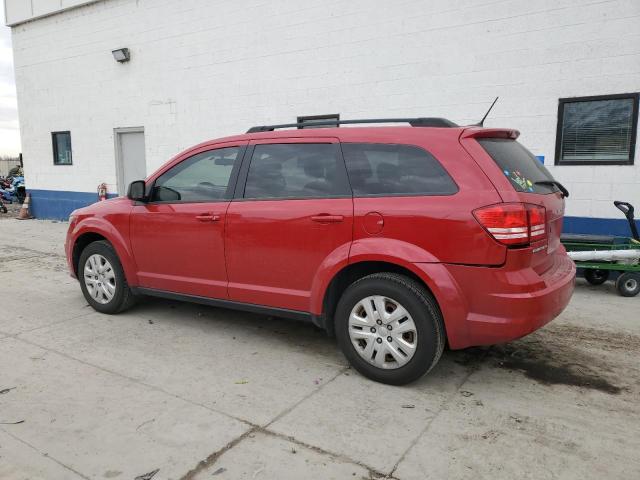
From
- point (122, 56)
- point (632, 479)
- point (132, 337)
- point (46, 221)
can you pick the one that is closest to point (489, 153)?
point (632, 479)

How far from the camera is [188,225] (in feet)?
14.5

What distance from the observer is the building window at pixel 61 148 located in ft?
44.3

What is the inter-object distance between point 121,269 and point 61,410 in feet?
6.49

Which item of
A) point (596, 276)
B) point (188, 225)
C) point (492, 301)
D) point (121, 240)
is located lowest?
point (596, 276)

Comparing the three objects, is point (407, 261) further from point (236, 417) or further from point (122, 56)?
point (122, 56)

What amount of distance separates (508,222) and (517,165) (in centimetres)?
65

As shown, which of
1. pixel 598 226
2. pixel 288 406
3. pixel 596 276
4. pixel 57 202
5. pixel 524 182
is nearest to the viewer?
pixel 288 406

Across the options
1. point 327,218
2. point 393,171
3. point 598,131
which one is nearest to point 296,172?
point 327,218

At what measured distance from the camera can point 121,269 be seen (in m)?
5.01

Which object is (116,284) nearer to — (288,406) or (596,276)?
(288,406)

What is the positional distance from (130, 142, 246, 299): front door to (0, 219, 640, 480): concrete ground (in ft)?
1.74

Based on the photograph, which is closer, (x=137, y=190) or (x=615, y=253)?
(x=137, y=190)

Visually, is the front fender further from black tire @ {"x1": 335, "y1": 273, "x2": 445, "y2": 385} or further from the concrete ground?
black tire @ {"x1": 335, "y1": 273, "x2": 445, "y2": 385}

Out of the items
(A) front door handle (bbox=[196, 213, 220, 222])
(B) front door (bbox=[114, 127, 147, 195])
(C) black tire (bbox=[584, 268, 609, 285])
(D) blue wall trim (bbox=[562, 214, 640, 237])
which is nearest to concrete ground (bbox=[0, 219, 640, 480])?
(A) front door handle (bbox=[196, 213, 220, 222])
